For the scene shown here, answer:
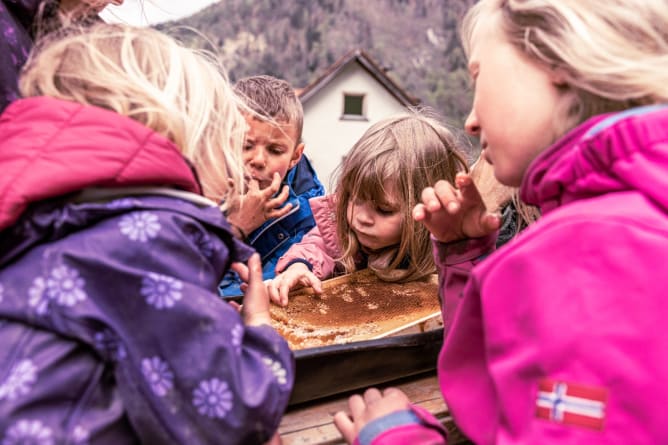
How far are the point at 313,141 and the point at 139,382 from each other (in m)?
16.6

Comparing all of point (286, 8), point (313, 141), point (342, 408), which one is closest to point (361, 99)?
point (313, 141)

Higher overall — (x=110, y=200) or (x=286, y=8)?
(x=110, y=200)

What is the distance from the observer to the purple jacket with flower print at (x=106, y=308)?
2.70 ft

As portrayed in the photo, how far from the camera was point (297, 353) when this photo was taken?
121 cm

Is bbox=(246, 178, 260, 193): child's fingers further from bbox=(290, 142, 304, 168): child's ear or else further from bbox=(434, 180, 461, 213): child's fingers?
bbox=(434, 180, 461, 213): child's fingers

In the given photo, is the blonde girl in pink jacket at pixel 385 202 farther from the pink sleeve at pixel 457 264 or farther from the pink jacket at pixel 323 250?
the pink sleeve at pixel 457 264

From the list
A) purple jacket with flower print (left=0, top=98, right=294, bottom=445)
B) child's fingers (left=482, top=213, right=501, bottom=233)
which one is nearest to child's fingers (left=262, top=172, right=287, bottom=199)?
child's fingers (left=482, top=213, right=501, bottom=233)

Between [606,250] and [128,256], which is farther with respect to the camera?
[128,256]

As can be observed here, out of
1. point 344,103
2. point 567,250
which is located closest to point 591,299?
point 567,250

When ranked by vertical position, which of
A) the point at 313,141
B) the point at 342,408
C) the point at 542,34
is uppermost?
the point at 542,34

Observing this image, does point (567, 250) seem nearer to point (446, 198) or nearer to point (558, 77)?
point (558, 77)

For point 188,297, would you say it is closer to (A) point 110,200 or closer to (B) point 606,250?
(A) point 110,200

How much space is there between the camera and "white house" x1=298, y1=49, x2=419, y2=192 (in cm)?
1695

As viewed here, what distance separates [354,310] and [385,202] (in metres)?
0.39
